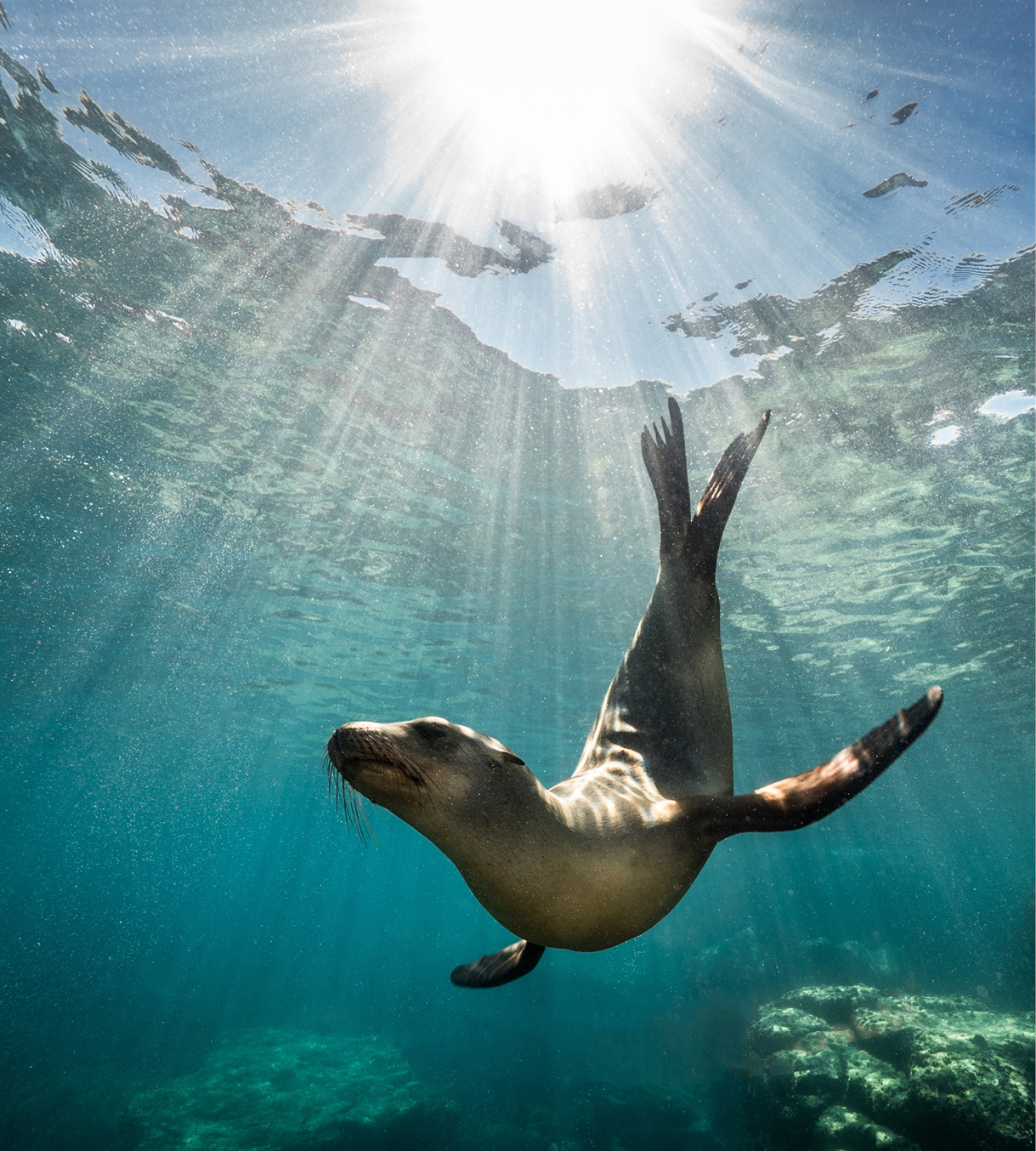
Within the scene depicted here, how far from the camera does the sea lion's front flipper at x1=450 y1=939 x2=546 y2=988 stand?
3.32m

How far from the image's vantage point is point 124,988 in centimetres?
3155

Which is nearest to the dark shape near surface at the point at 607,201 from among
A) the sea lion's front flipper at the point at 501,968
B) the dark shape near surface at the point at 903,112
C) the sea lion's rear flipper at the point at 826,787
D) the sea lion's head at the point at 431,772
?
the dark shape near surface at the point at 903,112

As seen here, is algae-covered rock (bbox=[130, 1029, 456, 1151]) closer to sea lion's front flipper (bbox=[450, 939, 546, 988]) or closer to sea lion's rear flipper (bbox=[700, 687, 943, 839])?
sea lion's front flipper (bbox=[450, 939, 546, 988])

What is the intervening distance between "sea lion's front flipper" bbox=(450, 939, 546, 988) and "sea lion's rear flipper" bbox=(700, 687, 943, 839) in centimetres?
148

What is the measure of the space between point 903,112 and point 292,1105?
68.4ft

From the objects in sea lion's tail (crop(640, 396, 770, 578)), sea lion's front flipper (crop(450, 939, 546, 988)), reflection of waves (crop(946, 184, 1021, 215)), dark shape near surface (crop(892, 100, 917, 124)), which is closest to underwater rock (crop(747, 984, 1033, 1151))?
sea lion's front flipper (crop(450, 939, 546, 988))

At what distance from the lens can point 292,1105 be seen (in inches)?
534

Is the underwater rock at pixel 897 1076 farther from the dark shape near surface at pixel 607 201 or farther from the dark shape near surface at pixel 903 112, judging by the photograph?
the dark shape near surface at pixel 607 201

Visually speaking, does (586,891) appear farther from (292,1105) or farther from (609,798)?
(292,1105)

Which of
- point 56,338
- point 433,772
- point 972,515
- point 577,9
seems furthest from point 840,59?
point 56,338

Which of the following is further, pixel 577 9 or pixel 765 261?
pixel 765 261

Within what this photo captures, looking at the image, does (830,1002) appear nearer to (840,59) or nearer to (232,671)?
(840,59)

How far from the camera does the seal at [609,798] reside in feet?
6.82

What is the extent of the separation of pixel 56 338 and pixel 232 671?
47.1 feet
